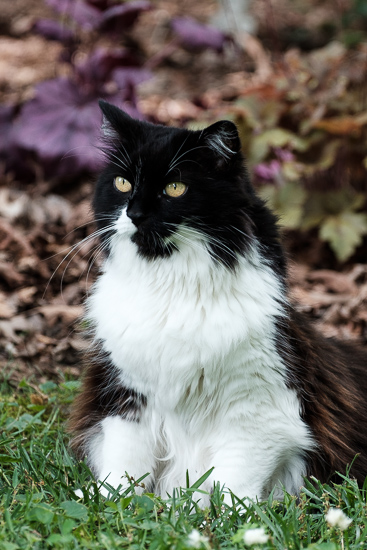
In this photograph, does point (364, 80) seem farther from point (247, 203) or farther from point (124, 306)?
point (124, 306)

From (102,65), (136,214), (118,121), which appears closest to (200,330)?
(136,214)

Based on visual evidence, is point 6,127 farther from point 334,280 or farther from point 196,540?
point 196,540

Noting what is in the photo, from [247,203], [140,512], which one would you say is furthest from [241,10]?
[140,512]

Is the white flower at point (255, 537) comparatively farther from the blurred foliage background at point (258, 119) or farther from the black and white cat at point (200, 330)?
the blurred foliage background at point (258, 119)

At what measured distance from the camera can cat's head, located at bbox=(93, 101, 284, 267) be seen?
2.08 m

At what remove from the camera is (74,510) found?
1.82 m

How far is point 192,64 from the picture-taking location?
21.4 ft

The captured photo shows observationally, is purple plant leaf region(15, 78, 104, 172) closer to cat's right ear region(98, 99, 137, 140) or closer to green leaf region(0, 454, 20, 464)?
cat's right ear region(98, 99, 137, 140)

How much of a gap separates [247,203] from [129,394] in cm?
81

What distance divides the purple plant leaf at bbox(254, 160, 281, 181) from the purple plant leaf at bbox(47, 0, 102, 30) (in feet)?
5.80

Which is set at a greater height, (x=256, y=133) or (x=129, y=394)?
(x=256, y=133)

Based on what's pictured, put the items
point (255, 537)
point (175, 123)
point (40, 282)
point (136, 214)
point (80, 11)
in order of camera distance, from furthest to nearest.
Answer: point (175, 123) → point (80, 11) → point (40, 282) → point (136, 214) → point (255, 537)

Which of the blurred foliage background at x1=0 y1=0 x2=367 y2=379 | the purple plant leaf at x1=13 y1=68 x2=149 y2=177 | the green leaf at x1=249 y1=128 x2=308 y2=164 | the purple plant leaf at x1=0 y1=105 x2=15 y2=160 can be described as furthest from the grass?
the purple plant leaf at x1=0 y1=105 x2=15 y2=160

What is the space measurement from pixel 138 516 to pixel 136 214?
3.12 ft
